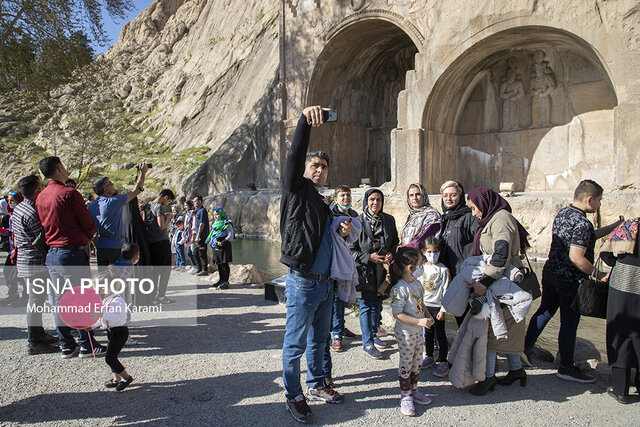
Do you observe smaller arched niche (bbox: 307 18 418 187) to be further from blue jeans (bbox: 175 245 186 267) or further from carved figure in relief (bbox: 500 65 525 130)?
blue jeans (bbox: 175 245 186 267)

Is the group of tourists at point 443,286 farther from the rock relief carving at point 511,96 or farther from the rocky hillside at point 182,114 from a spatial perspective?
the rocky hillside at point 182,114

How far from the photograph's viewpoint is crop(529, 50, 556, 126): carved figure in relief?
14383mm

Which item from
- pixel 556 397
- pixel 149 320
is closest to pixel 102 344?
pixel 149 320

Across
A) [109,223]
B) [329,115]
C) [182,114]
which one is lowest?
[109,223]

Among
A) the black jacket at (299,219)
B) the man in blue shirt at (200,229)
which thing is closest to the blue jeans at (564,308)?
the black jacket at (299,219)

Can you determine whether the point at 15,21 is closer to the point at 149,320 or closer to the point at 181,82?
the point at 149,320

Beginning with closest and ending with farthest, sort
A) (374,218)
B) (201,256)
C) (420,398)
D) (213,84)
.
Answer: (420,398)
(374,218)
(201,256)
(213,84)

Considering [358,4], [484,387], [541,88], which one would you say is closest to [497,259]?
[484,387]

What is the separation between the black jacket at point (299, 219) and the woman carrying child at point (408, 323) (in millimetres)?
755

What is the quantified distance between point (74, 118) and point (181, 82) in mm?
11181

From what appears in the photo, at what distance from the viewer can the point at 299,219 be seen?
3.00 meters

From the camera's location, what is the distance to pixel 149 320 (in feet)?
18.0

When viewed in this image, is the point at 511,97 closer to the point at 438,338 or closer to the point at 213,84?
the point at 438,338

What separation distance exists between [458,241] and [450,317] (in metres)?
2.74
